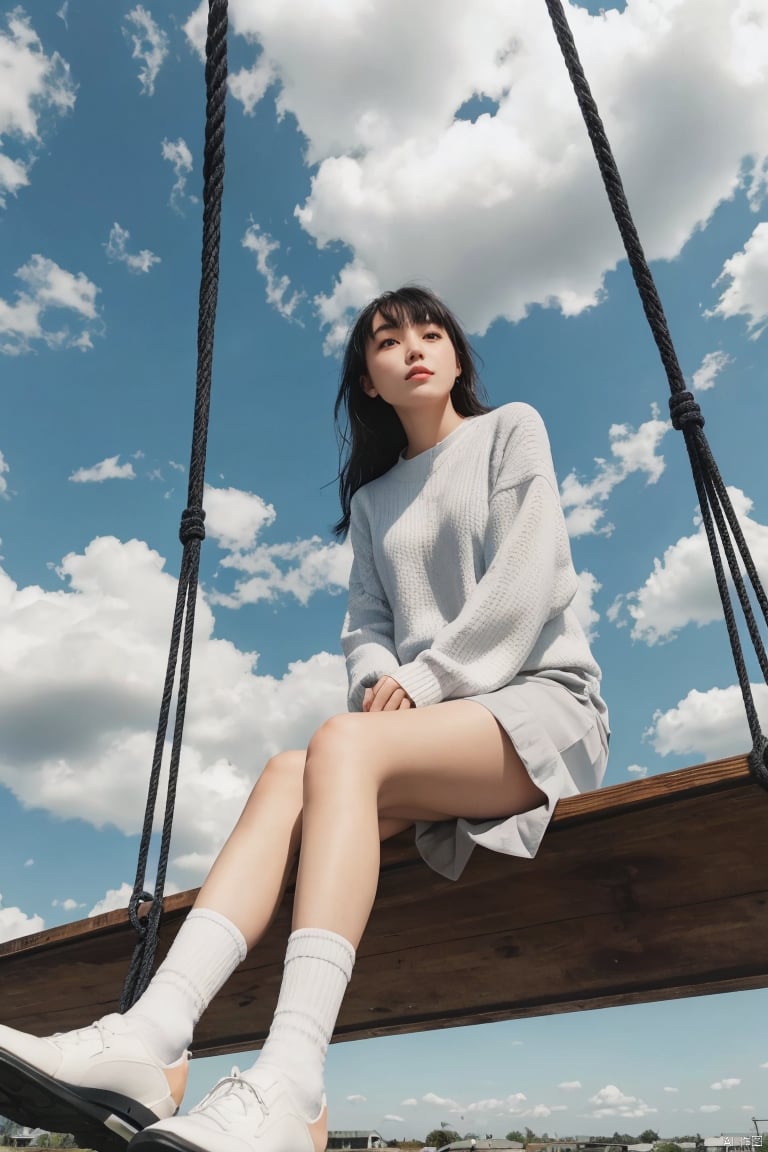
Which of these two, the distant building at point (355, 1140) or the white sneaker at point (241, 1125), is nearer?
the white sneaker at point (241, 1125)

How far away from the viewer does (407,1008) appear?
244cm

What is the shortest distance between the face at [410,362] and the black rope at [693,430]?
60 centimetres

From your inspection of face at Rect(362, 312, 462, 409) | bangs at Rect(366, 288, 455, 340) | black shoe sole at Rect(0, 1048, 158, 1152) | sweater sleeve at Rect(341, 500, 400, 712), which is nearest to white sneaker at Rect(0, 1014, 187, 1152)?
black shoe sole at Rect(0, 1048, 158, 1152)

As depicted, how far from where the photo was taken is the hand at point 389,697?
179cm

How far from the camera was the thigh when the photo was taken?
156 cm

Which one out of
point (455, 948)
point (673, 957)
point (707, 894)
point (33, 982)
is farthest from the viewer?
point (33, 982)

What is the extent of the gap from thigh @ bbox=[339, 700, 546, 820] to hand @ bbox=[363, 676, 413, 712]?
11 centimetres

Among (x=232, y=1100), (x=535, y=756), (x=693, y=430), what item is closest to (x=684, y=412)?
(x=693, y=430)

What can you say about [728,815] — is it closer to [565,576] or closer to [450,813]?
[450,813]

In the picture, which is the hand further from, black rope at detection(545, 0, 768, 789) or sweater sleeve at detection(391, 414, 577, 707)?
black rope at detection(545, 0, 768, 789)

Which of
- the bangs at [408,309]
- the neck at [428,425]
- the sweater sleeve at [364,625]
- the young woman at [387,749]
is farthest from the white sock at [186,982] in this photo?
the bangs at [408,309]

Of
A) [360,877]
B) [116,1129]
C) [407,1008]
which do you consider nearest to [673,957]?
[407,1008]

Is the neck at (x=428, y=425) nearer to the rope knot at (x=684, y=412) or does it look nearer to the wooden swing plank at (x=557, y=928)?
the rope knot at (x=684, y=412)

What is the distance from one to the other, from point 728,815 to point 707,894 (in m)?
0.34
